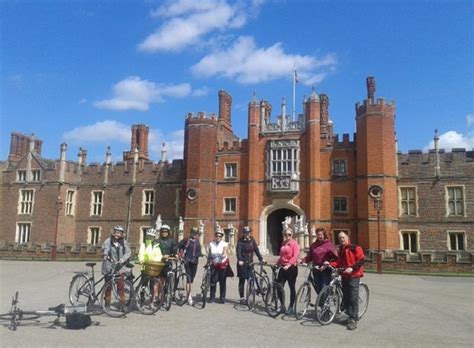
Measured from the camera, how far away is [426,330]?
8.20 metres

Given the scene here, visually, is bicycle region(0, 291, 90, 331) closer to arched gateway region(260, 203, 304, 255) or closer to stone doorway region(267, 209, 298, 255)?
arched gateway region(260, 203, 304, 255)

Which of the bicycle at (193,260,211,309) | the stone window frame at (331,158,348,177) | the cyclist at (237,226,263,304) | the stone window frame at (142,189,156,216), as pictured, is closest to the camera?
the bicycle at (193,260,211,309)

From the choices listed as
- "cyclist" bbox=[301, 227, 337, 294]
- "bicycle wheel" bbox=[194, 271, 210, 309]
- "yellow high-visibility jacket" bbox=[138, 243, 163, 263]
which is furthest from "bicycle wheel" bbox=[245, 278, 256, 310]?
"yellow high-visibility jacket" bbox=[138, 243, 163, 263]

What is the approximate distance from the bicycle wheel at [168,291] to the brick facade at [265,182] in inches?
718

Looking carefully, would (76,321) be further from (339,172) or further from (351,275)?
(339,172)

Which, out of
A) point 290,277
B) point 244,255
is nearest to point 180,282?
point 244,255

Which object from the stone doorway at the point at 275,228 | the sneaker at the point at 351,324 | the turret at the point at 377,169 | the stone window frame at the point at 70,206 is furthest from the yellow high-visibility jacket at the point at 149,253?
the stone window frame at the point at 70,206

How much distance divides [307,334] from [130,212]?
30.0 meters

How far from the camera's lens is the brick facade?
28281mm

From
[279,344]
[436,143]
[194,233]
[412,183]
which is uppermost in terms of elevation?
[436,143]

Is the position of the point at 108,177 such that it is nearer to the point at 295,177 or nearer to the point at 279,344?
the point at 295,177

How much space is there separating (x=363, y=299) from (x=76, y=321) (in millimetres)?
5904

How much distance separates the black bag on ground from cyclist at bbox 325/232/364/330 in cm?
472

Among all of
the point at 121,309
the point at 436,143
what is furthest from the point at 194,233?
the point at 436,143
